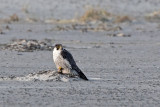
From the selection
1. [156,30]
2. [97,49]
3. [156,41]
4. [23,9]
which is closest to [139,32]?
[156,30]

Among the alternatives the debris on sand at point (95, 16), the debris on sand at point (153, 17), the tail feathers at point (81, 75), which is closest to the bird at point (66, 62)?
the tail feathers at point (81, 75)

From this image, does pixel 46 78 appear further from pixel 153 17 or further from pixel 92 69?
pixel 153 17

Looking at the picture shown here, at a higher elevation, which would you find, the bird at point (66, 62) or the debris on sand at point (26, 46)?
the bird at point (66, 62)

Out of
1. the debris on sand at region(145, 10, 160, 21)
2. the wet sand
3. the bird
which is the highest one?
the debris on sand at region(145, 10, 160, 21)

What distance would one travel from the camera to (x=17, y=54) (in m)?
15.6

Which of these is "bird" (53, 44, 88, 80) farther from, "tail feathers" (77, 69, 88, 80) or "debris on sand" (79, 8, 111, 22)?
"debris on sand" (79, 8, 111, 22)

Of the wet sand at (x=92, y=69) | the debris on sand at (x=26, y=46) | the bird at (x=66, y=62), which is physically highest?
the bird at (x=66, y=62)

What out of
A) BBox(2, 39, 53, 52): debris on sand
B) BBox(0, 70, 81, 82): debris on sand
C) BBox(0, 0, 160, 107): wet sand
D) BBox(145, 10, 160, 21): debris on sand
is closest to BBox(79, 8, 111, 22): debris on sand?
BBox(145, 10, 160, 21): debris on sand

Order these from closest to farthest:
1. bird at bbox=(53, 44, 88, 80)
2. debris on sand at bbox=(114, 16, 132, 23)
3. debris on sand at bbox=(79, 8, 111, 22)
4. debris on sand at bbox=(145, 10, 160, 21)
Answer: bird at bbox=(53, 44, 88, 80) → debris on sand at bbox=(114, 16, 132, 23) → debris on sand at bbox=(79, 8, 111, 22) → debris on sand at bbox=(145, 10, 160, 21)

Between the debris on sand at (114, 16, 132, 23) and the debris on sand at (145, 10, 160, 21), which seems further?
the debris on sand at (145, 10, 160, 21)

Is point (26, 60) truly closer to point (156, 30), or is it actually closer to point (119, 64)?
point (119, 64)

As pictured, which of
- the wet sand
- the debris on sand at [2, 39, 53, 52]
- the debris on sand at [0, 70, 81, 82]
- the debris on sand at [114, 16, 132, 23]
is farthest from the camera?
the debris on sand at [114, 16, 132, 23]

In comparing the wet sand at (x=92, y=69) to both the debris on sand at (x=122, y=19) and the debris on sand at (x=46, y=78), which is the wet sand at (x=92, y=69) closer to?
the debris on sand at (x=46, y=78)

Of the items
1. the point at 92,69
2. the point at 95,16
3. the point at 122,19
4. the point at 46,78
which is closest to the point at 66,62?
the point at 46,78
